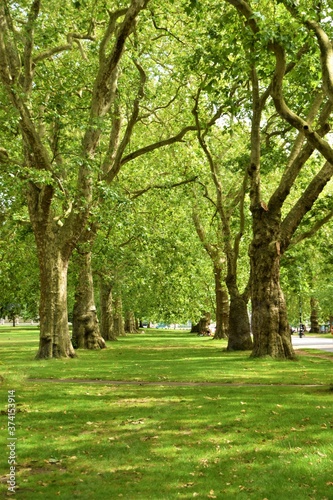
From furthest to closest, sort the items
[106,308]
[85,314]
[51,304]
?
[106,308] → [85,314] → [51,304]

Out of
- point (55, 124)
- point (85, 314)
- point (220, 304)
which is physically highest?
point (55, 124)

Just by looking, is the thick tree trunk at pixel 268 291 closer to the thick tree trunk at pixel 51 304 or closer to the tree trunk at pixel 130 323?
the thick tree trunk at pixel 51 304

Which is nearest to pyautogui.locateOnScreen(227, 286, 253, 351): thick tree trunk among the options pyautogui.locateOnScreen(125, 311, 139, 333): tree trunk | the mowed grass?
the mowed grass

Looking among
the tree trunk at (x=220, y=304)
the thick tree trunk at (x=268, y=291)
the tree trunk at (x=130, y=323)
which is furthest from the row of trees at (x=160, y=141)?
the tree trunk at (x=130, y=323)

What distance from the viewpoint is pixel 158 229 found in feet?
104

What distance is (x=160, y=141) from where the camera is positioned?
26.5m

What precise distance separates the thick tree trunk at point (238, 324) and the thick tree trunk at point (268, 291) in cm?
735

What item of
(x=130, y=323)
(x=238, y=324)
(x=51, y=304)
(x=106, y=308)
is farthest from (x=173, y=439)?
(x=130, y=323)

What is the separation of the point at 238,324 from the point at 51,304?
1096 centimetres

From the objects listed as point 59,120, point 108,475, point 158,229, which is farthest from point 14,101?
point 108,475

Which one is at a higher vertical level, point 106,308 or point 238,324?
point 106,308

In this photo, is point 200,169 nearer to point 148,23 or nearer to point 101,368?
point 148,23

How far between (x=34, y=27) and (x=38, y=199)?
621 cm

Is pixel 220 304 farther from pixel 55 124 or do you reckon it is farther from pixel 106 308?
pixel 55 124
